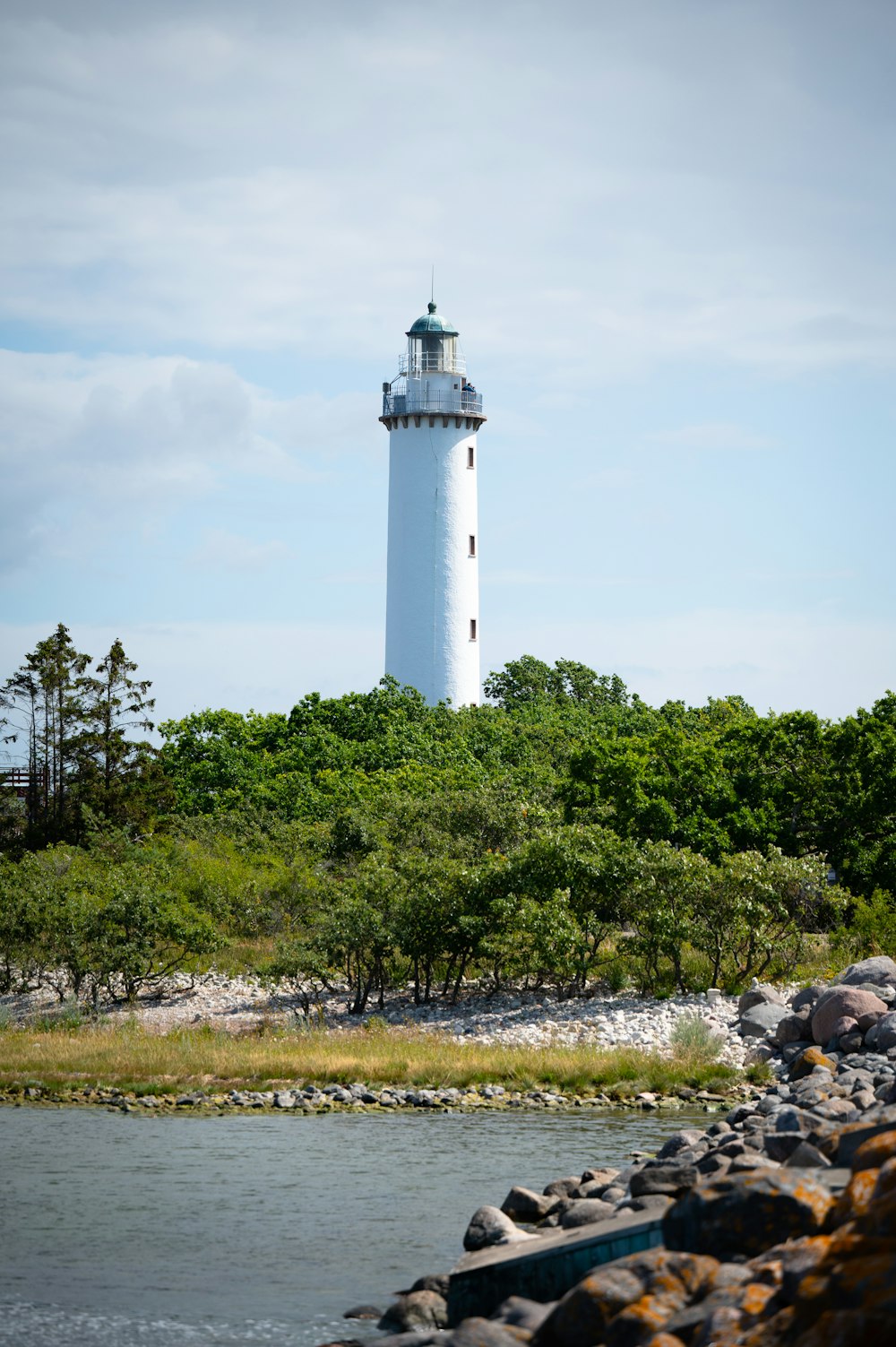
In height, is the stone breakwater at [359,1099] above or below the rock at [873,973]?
below

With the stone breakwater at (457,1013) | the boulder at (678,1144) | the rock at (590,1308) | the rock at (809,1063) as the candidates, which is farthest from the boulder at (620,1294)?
the stone breakwater at (457,1013)

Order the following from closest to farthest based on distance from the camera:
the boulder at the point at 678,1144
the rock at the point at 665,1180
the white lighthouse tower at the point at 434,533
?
the rock at the point at 665,1180 → the boulder at the point at 678,1144 → the white lighthouse tower at the point at 434,533

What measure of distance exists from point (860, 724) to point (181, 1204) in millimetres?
24617

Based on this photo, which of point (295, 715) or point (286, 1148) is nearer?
point (286, 1148)

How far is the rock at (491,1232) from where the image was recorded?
1297cm

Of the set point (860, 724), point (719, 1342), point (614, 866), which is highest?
point (860, 724)

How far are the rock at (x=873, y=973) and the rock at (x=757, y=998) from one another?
47.3 inches

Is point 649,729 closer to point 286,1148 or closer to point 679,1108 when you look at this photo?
point 679,1108

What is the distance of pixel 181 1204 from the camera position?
54.4ft

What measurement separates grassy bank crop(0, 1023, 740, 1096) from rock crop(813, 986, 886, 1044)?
1.85 m

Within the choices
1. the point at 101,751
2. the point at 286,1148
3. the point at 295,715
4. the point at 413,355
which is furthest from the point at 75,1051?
the point at 413,355

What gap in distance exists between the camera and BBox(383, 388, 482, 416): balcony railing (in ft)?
186

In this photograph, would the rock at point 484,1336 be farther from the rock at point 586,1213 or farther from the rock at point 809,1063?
the rock at point 809,1063

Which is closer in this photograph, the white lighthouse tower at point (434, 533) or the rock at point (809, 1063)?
the rock at point (809, 1063)
